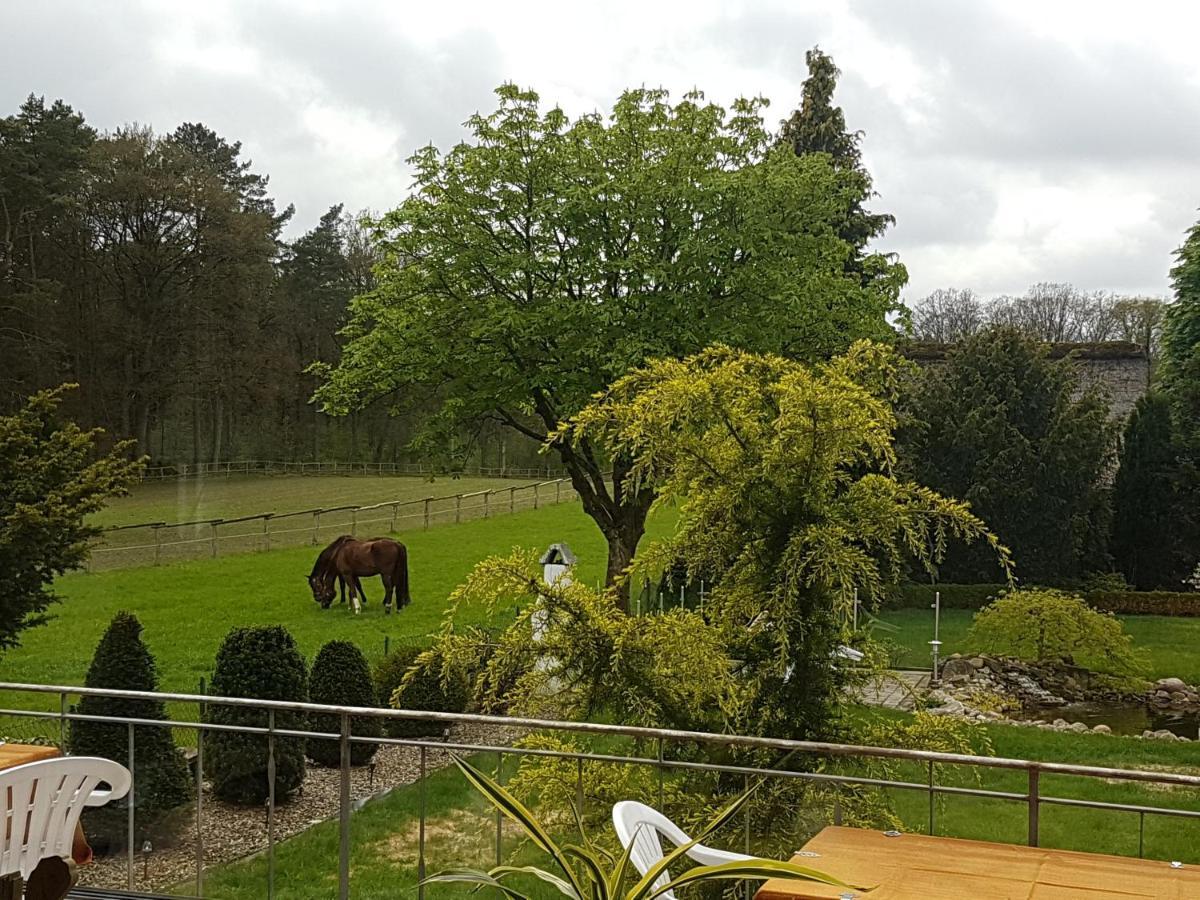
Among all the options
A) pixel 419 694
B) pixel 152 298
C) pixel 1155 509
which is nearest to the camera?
pixel 419 694

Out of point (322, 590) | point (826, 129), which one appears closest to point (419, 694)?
point (322, 590)

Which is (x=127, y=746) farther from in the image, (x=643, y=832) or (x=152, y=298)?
(x=152, y=298)

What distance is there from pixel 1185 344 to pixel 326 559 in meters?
16.7

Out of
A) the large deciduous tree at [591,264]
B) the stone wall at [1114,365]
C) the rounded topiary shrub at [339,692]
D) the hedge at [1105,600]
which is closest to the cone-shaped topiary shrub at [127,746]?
the rounded topiary shrub at [339,692]

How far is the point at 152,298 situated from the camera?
11883 mm

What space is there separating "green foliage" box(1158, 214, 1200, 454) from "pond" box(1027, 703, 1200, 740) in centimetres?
694

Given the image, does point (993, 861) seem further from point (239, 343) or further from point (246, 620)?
point (239, 343)

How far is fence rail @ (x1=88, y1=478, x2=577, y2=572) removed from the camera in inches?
464

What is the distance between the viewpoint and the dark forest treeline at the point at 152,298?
11.7 m

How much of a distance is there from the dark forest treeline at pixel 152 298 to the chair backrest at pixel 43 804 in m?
9.65

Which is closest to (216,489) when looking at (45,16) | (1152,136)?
(45,16)

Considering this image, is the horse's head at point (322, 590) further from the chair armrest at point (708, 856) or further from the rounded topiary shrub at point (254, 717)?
the chair armrest at point (708, 856)

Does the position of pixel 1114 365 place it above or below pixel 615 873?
above

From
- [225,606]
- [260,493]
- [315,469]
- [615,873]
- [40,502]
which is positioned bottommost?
[225,606]
